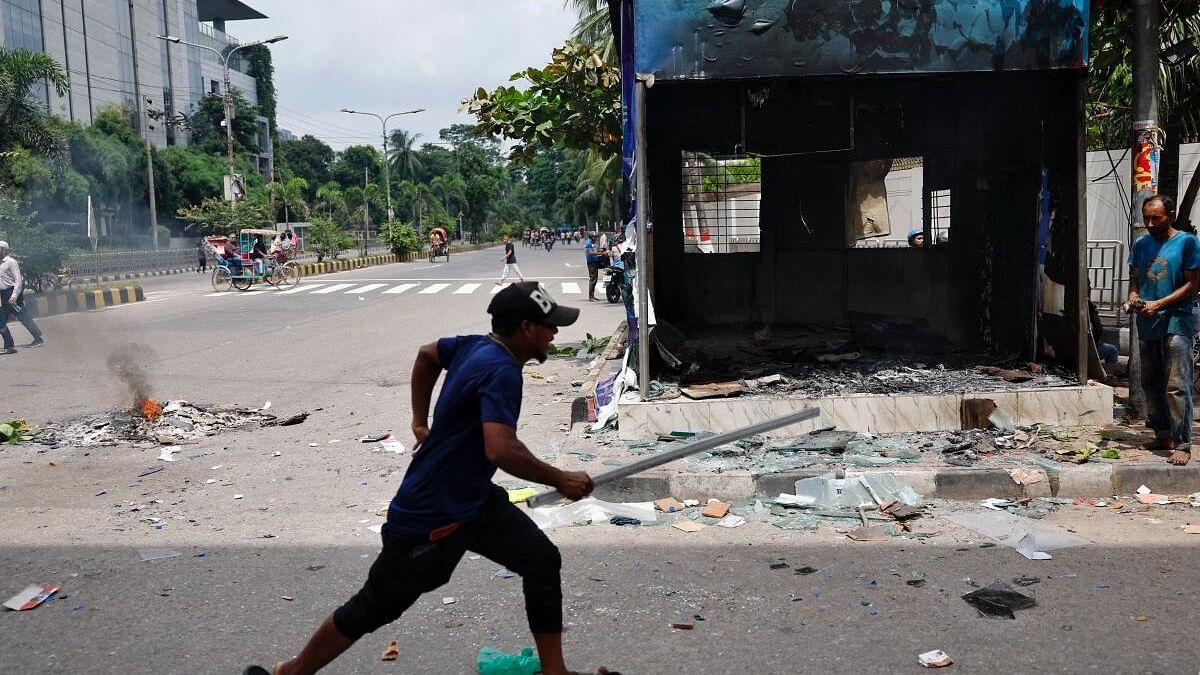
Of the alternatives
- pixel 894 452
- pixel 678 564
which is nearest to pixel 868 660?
pixel 678 564

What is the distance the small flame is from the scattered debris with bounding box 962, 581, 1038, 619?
6500 mm

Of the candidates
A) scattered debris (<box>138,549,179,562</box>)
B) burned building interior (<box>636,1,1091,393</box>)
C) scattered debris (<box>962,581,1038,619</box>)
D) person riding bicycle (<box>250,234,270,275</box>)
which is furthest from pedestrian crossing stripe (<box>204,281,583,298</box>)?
scattered debris (<box>962,581,1038,619</box>)

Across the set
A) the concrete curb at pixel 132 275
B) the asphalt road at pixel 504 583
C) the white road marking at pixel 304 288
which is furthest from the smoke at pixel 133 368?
the concrete curb at pixel 132 275

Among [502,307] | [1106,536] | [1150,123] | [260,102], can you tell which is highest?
[260,102]

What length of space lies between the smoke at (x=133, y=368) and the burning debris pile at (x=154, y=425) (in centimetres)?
24

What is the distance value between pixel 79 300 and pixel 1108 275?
1938cm

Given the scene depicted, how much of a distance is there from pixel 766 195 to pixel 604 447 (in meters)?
5.94

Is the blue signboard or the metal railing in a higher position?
the blue signboard

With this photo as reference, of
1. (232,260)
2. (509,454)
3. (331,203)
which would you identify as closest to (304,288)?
(232,260)

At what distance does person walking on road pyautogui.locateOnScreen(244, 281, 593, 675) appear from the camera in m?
2.86

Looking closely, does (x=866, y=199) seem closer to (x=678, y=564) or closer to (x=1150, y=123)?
(x=1150, y=123)

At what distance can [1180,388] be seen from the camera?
5.82 metres

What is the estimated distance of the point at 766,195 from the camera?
11719mm

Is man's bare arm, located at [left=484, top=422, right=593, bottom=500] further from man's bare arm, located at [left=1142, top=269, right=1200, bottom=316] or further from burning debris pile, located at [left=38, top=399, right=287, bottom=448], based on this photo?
burning debris pile, located at [left=38, top=399, right=287, bottom=448]
